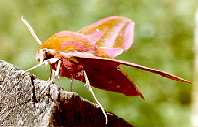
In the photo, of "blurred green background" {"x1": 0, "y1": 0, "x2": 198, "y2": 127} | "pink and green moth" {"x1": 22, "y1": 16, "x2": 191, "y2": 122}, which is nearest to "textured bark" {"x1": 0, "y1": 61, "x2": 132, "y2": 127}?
"pink and green moth" {"x1": 22, "y1": 16, "x2": 191, "y2": 122}

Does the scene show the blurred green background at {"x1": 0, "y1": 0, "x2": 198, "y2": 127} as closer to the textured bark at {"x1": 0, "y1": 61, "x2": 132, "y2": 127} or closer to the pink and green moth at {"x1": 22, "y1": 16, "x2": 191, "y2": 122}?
the pink and green moth at {"x1": 22, "y1": 16, "x2": 191, "y2": 122}

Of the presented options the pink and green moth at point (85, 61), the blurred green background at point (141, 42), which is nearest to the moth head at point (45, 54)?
the pink and green moth at point (85, 61)

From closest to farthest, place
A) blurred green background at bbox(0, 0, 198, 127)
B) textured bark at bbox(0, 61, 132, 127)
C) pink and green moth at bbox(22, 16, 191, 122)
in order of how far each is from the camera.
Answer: textured bark at bbox(0, 61, 132, 127) → pink and green moth at bbox(22, 16, 191, 122) → blurred green background at bbox(0, 0, 198, 127)

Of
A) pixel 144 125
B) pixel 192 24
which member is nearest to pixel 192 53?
pixel 192 24

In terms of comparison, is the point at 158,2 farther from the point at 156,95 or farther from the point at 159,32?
the point at 156,95

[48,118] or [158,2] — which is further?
[158,2]

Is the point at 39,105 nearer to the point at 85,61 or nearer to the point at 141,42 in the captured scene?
the point at 85,61

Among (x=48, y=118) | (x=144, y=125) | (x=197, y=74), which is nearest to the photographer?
(x=48, y=118)
